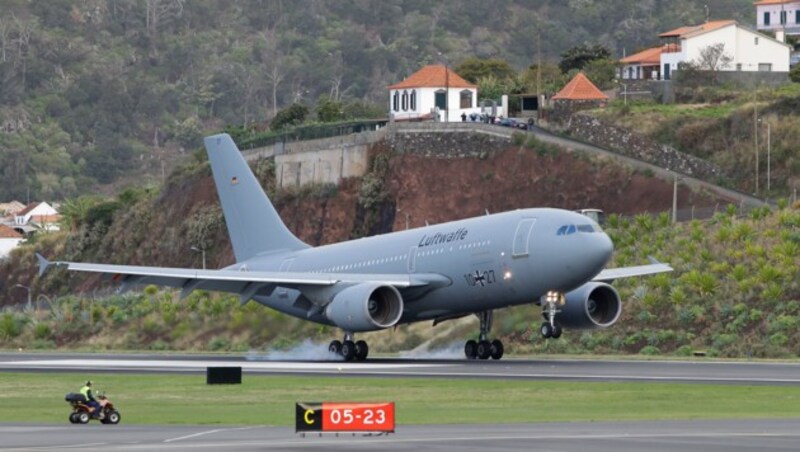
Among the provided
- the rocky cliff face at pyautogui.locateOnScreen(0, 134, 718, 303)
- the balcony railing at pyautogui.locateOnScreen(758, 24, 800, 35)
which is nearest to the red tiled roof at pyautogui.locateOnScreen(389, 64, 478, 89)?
the rocky cliff face at pyautogui.locateOnScreen(0, 134, 718, 303)

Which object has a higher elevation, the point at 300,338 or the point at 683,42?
the point at 683,42

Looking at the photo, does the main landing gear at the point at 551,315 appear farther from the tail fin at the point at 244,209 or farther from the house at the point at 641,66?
the house at the point at 641,66

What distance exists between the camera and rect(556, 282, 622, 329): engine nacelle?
5812cm

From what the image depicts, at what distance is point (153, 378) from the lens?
5059 centimetres

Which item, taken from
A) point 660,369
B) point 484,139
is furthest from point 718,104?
point 660,369

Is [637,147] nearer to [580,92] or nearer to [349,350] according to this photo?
[580,92]

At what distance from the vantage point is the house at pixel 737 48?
464 feet

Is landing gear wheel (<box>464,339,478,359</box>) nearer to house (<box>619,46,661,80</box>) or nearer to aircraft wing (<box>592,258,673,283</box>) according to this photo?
aircraft wing (<box>592,258,673,283</box>)

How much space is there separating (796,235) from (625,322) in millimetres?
8457

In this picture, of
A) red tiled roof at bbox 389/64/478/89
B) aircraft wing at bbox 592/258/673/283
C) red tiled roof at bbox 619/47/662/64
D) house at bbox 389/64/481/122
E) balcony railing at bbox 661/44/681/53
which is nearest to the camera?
aircraft wing at bbox 592/258/673/283

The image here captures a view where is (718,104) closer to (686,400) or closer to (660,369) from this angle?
(660,369)

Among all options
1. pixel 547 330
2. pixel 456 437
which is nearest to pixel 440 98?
pixel 547 330

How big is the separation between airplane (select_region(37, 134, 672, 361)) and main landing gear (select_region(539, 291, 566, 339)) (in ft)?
0.14

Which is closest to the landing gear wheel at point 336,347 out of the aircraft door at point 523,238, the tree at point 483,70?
the aircraft door at point 523,238
